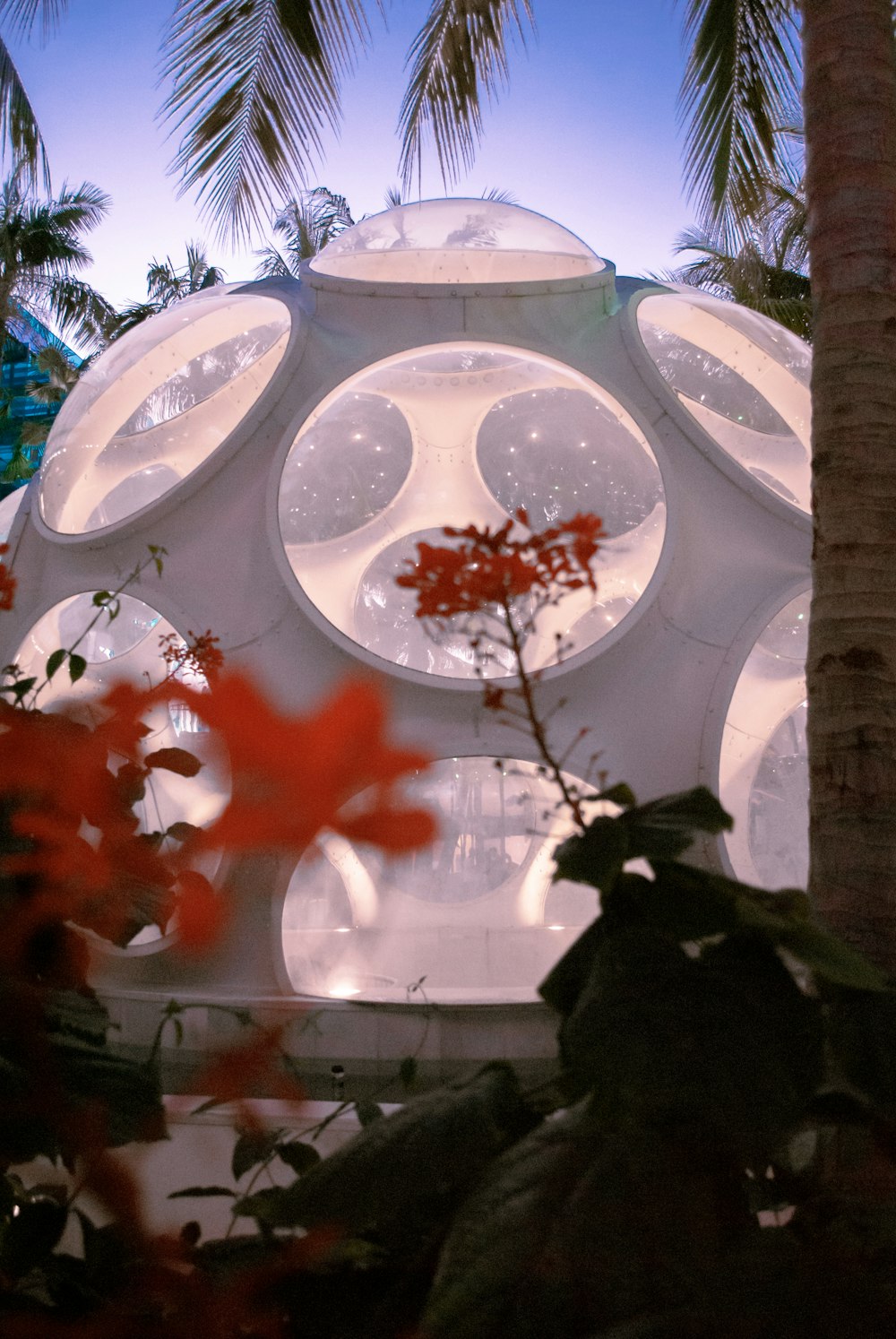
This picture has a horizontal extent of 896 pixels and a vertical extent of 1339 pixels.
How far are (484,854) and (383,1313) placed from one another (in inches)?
196

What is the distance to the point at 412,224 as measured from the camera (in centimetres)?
650

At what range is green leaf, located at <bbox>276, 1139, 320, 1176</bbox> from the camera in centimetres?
167

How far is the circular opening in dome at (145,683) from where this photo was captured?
502cm

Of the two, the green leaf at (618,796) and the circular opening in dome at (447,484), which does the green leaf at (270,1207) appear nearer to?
the green leaf at (618,796)

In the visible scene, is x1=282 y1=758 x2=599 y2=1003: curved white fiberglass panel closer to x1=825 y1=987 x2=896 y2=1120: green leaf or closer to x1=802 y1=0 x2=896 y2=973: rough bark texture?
x1=802 y1=0 x2=896 y2=973: rough bark texture

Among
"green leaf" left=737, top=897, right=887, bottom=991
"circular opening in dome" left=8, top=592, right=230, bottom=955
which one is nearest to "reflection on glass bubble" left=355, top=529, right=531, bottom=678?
"circular opening in dome" left=8, top=592, right=230, bottom=955

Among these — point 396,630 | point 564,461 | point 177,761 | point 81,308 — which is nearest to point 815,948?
point 177,761

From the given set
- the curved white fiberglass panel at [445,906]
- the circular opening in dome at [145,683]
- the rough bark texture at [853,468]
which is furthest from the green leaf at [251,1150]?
the curved white fiberglass panel at [445,906]

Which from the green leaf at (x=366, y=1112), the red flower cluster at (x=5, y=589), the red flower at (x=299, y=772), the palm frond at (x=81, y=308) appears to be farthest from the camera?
the palm frond at (x=81, y=308)

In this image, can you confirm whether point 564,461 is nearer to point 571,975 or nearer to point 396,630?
point 396,630

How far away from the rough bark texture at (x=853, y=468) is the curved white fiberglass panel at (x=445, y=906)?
3.02 metres

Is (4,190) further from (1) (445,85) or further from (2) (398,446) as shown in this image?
(1) (445,85)

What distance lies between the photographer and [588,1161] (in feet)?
3.46

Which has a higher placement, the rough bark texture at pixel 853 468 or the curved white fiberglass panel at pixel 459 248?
the curved white fiberglass panel at pixel 459 248
